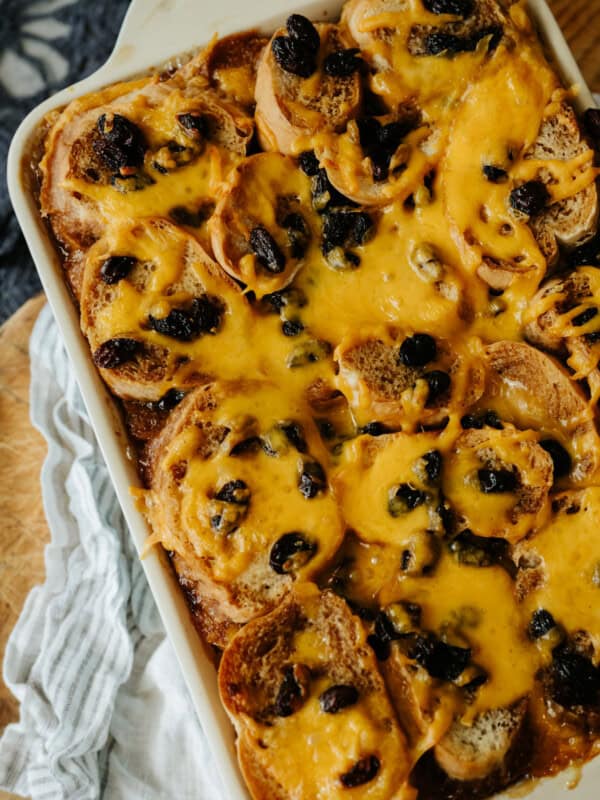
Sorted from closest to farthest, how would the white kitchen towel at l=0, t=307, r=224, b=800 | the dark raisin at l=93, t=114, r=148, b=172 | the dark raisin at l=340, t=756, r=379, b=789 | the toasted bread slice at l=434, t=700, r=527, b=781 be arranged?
the dark raisin at l=340, t=756, r=379, b=789 → the toasted bread slice at l=434, t=700, r=527, b=781 → the dark raisin at l=93, t=114, r=148, b=172 → the white kitchen towel at l=0, t=307, r=224, b=800

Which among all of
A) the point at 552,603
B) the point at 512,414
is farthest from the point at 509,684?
the point at 512,414

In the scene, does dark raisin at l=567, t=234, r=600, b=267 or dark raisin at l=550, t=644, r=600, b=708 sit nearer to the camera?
dark raisin at l=550, t=644, r=600, b=708

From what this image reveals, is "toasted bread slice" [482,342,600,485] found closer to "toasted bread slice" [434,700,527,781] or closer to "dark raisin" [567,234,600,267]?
"dark raisin" [567,234,600,267]

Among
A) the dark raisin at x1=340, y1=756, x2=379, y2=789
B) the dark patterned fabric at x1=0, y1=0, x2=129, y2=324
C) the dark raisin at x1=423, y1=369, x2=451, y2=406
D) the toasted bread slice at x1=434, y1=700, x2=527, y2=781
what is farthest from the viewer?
the dark patterned fabric at x1=0, y1=0, x2=129, y2=324

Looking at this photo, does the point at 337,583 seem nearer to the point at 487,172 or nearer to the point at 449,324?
the point at 449,324

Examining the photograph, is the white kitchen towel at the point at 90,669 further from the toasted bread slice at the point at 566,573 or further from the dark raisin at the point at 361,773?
the toasted bread slice at the point at 566,573

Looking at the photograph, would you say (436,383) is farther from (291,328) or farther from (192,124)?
(192,124)

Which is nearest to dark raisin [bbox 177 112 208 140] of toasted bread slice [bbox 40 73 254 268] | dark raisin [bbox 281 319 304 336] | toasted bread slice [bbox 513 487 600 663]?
toasted bread slice [bbox 40 73 254 268]
